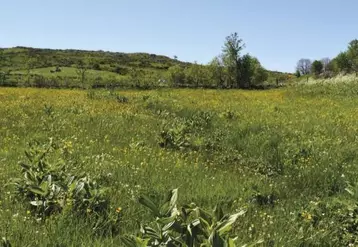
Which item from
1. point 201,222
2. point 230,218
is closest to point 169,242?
point 201,222

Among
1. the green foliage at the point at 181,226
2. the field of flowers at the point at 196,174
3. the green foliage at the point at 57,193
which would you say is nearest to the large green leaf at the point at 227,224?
the green foliage at the point at 181,226

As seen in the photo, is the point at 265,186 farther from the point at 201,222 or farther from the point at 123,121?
the point at 123,121

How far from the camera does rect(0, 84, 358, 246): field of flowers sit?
13.0 ft

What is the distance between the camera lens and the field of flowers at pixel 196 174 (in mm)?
3977

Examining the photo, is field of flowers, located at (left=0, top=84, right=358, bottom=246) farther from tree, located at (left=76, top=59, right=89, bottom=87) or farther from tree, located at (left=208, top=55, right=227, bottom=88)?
tree, located at (left=208, top=55, right=227, bottom=88)

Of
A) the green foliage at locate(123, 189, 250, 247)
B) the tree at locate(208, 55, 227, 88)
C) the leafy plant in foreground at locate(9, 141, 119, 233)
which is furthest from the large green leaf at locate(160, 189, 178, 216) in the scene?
the tree at locate(208, 55, 227, 88)

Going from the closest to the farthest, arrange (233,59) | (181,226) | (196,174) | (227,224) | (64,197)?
(227,224)
(181,226)
(64,197)
(196,174)
(233,59)

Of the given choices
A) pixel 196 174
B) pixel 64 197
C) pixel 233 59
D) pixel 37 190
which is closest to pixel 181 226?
pixel 64 197

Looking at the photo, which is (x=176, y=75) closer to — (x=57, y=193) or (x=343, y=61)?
(x=343, y=61)

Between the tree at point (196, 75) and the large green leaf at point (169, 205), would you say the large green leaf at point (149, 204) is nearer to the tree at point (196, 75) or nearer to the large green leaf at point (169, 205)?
the large green leaf at point (169, 205)

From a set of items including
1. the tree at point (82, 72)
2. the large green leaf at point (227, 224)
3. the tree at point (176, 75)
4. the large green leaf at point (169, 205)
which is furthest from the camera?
the tree at point (176, 75)

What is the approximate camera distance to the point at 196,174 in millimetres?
6566

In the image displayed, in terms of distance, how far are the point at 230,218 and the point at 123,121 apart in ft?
33.9

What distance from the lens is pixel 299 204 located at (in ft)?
18.1
